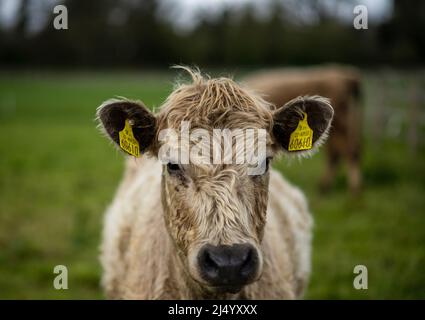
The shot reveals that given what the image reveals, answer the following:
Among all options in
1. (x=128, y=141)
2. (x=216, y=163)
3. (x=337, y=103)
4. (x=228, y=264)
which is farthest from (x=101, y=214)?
(x=228, y=264)

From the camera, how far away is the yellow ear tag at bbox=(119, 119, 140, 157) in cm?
313

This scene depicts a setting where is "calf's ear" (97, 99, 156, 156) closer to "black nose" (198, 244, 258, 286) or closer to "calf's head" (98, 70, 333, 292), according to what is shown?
"calf's head" (98, 70, 333, 292)

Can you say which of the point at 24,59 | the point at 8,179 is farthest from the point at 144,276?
the point at 24,59

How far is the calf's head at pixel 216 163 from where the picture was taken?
2596 millimetres

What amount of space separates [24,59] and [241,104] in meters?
46.5

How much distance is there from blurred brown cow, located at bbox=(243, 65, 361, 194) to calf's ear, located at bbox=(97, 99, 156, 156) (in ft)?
20.9

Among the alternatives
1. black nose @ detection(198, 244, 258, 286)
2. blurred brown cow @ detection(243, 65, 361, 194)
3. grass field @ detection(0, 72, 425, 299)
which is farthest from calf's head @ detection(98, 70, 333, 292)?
blurred brown cow @ detection(243, 65, 361, 194)

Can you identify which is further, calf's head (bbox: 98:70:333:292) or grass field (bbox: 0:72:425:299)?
grass field (bbox: 0:72:425:299)

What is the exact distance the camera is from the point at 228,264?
2.51 metres

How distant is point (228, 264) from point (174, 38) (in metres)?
46.5

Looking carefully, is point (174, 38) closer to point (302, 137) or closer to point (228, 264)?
point (302, 137)

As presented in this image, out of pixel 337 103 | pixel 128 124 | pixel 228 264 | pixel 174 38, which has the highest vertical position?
pixel 174 38

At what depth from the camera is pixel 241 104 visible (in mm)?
3092

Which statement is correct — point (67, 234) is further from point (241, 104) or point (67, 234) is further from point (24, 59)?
point (24, 59)
